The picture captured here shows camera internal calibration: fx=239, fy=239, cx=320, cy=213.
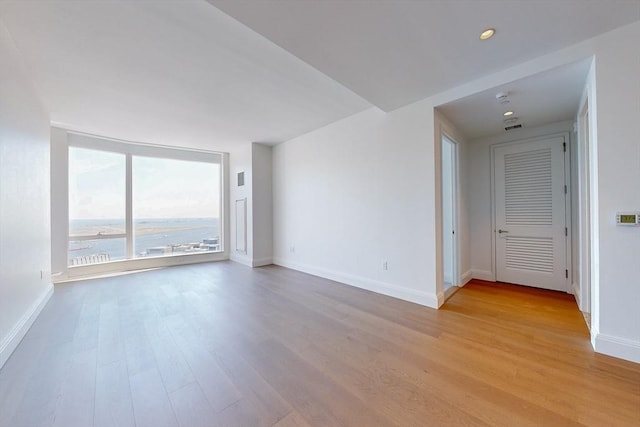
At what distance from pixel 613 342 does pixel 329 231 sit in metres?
3.35

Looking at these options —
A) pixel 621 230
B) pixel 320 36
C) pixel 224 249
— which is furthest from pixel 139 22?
pixel 224 249

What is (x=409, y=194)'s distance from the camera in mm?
3193

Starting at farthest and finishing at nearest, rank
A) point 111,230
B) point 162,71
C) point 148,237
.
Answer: point 148,237 < point 111,230 < point 162,71

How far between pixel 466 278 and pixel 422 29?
378cm

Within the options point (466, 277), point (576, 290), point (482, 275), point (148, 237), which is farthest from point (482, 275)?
point (148, 237)

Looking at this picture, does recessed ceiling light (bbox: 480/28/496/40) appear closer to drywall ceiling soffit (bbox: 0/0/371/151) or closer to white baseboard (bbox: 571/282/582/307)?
drywall ceiling soffit (bbox: 0/0/371/151)

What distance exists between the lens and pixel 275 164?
18.7 feet

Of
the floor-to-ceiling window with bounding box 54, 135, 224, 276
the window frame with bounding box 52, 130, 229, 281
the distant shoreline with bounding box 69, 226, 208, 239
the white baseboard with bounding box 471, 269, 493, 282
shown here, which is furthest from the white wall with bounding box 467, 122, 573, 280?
the distant shoreline with bounding box 69, 226, 208, 239

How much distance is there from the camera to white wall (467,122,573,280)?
4.11 m

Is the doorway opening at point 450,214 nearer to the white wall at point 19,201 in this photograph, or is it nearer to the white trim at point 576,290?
A: the white trim at point 576,290

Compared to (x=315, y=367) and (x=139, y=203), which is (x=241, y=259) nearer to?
(x=139, y=203)

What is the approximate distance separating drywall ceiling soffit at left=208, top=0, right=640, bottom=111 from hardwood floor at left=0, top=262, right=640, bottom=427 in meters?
2.58

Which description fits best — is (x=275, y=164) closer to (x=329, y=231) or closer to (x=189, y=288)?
(x=329, y=231)

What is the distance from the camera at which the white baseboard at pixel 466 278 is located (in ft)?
12.7
